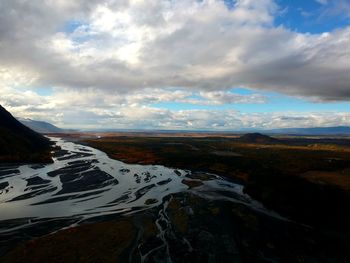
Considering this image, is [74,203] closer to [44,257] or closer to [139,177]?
[44,257]

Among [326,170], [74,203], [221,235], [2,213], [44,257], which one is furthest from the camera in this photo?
[326,170]

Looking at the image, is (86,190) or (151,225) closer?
(151,225)

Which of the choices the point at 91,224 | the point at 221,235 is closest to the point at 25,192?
the point at 91,224

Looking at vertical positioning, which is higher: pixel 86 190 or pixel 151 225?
pixel 86 190

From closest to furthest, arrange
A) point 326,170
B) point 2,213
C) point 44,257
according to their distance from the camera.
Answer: point 44,257, point 2,213, point 326,170

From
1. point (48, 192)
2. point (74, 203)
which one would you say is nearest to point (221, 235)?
point (74, 203)

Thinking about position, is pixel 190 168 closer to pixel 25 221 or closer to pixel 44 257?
pixel 25 221

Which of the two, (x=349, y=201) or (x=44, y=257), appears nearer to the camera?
(x=44, y=257)

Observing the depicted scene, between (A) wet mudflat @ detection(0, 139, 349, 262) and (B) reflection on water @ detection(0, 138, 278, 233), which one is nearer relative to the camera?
(A) wet mudflat @ detection(0, 139, 349, 262)

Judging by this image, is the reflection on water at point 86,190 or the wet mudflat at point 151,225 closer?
the wet mudflat at point 151,225
